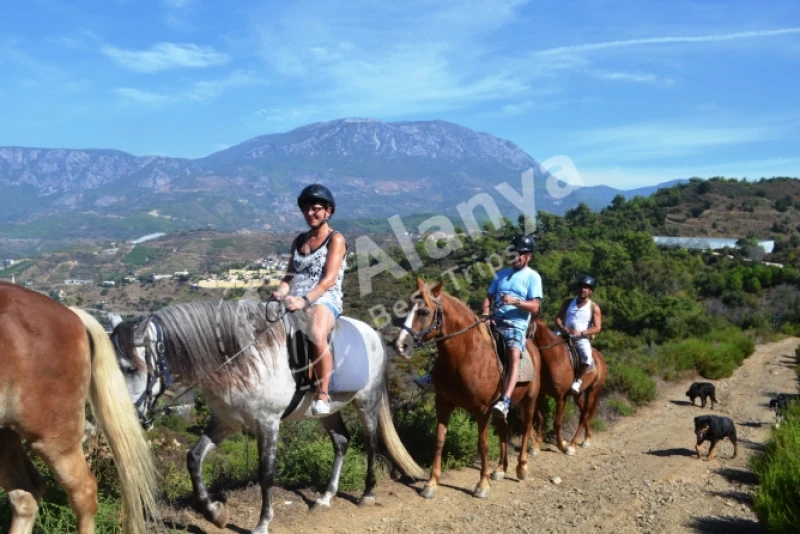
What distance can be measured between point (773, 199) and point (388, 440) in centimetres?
8433

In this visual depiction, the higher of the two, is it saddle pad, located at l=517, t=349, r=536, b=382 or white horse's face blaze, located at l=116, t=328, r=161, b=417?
white horse's face blaze, located at l=116, t=328, r=161, b=417

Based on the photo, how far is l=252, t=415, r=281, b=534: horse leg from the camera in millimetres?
4422

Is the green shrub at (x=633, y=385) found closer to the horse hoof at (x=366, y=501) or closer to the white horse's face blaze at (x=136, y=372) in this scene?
the horse hoof at (x=366, y=501)

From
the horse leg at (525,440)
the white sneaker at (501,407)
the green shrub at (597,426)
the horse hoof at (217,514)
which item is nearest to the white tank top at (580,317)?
the horse leg at (525,440)

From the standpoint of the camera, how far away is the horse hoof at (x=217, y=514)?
14.6ft

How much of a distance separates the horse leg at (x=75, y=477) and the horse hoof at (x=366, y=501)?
245 cm

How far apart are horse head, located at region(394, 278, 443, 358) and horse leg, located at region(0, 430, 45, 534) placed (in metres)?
2.92

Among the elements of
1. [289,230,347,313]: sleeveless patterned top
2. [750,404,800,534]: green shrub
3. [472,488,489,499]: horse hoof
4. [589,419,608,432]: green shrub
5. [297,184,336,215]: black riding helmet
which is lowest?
[589,419,608,432]: green shrub

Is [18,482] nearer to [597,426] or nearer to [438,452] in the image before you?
[438,452]

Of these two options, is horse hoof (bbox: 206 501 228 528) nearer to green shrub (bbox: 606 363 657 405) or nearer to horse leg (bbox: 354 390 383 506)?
horse leg (bbox: 354 390 383 506)

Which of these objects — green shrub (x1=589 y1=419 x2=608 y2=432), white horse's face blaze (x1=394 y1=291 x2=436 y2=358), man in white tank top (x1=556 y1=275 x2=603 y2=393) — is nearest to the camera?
white horse's face blaze (x1=394 y1=291 x2=436 y2=358)

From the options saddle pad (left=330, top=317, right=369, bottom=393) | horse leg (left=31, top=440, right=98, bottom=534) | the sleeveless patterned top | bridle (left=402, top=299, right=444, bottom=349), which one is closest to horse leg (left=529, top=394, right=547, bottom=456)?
bridle (left=402, top=299, right=444, bottom=349)

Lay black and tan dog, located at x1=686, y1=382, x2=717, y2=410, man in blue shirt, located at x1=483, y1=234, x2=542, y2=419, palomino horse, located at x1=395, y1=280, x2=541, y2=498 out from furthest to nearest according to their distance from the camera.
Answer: black and tan dog, located at x1=686, y1=382, x2=717, y2=410 → man in blue shirt, located at x1=483, y1=234, x2=542, y2=419 → palomino horse, located at x1=395, y1=280, x2=541, y2=498

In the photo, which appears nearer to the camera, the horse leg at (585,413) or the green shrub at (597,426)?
the horse leg at (585,413)
